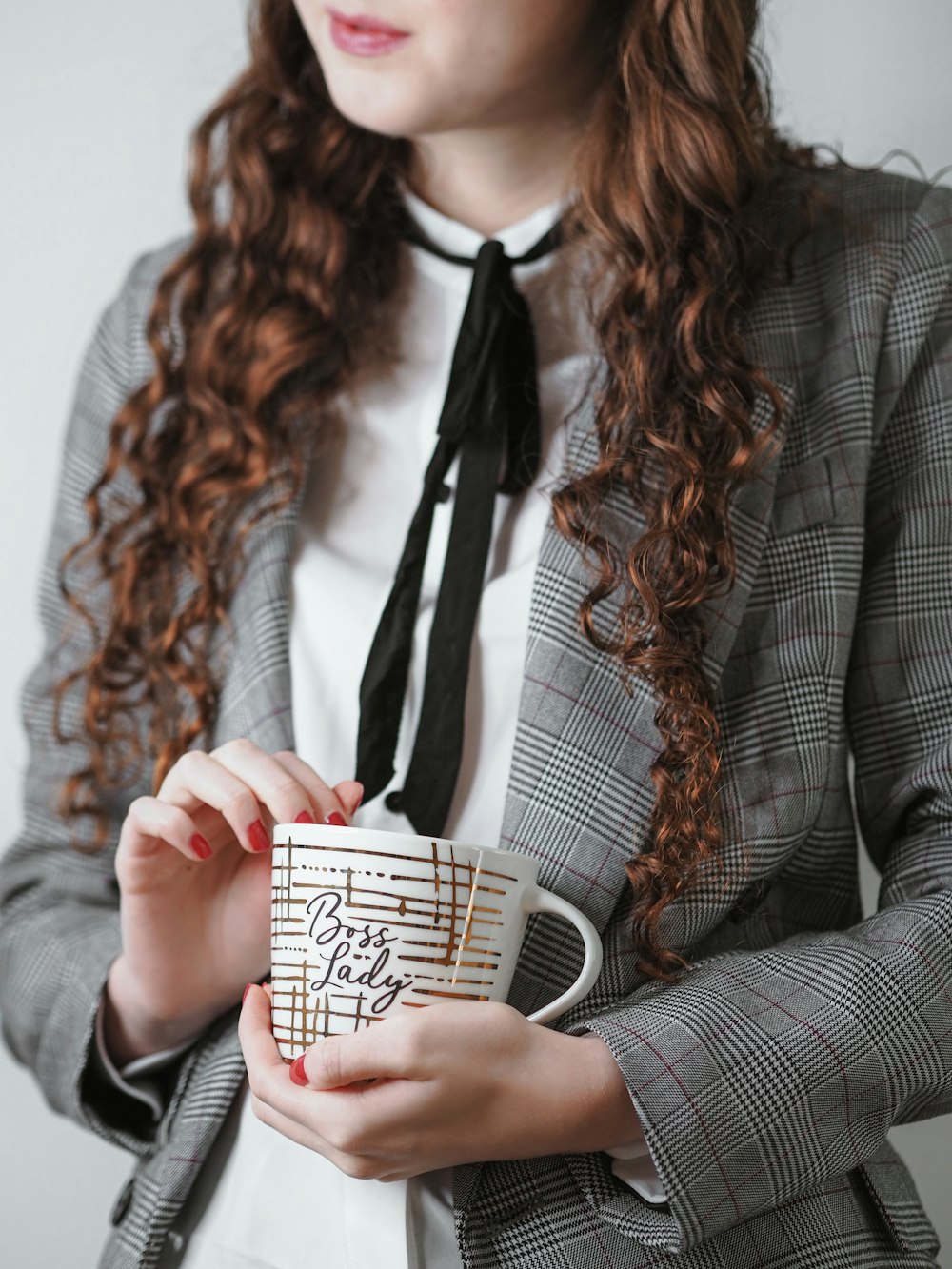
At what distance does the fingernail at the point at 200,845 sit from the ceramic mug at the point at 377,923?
0.45 feet

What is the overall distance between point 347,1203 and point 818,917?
0.45 metres

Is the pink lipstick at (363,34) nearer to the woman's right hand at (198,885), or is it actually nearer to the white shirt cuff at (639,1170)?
the woman's right hand at (198,885)

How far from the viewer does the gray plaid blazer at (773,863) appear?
2.75 ft

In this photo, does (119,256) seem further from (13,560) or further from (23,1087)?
(23,1087)

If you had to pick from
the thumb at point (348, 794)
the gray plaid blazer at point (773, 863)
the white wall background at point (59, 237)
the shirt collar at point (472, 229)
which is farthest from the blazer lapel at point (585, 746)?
the white wall background at point (59, 237)

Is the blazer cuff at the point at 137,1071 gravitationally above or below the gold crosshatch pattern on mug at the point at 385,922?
below

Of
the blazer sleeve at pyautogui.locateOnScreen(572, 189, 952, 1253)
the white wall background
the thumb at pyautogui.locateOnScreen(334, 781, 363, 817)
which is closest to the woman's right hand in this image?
the thumb at pyautogui.locateOnScreen(334, 781, 363, 817)

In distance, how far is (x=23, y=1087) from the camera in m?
1.45

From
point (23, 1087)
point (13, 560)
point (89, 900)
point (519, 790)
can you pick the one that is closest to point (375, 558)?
point (519, 790)

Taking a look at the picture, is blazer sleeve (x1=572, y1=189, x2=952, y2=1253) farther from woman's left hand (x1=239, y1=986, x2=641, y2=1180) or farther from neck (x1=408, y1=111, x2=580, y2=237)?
neck (x1=408, y1=111, x2=580, y2=237)

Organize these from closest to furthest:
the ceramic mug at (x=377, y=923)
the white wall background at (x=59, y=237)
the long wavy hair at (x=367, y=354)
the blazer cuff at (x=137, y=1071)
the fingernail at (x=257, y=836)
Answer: the ceramic mug at (x=377, y=923) < the fingernail at (x=257, y=836) < the long wavy hair at (x=367, y=354) < the blazer cuff at (x=137, y=1071) < the white wall background at (x=59, y=237)

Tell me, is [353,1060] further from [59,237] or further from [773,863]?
[59,237]

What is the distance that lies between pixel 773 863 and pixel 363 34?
0.72 metres

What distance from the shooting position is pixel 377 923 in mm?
682
